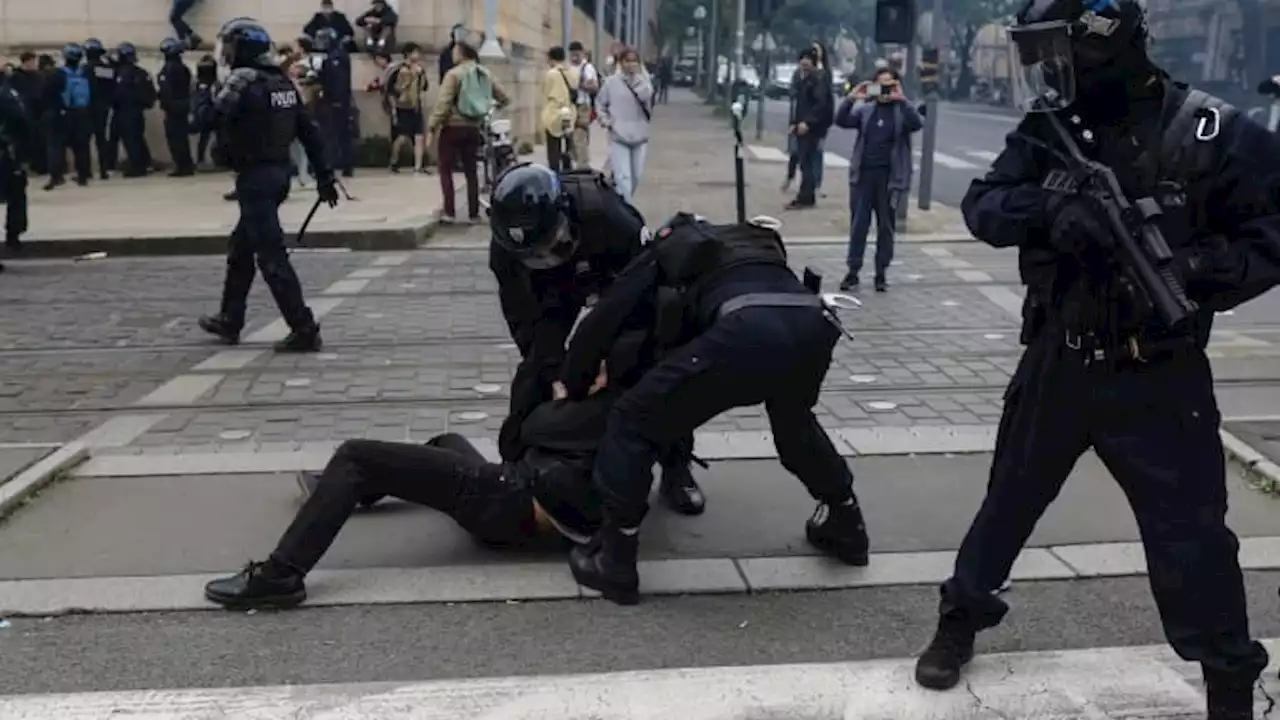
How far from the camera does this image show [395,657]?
158 inches

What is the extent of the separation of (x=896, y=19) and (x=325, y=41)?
22.8 feet

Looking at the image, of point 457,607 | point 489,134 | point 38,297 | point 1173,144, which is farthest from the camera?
point 489,134

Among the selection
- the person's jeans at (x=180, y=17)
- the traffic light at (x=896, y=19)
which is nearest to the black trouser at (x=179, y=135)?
the person's jeans at (x=180, y=17)

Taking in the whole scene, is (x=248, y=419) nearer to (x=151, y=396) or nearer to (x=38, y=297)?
(x=151, y=396)

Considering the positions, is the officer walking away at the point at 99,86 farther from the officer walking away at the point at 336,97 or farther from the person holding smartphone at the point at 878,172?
the person holding smartphone at the point at 878,172

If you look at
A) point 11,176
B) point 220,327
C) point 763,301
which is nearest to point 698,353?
point 763,301

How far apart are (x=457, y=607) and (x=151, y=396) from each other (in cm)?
338

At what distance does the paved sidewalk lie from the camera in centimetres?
1232

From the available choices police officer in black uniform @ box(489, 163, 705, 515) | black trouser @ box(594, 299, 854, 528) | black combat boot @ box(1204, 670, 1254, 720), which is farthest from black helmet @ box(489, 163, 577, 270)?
black combat boot @ box(1204, 670, 1254, 720)

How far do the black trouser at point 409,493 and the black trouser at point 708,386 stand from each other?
1.41 ft

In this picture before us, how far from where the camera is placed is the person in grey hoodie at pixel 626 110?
13.8 m

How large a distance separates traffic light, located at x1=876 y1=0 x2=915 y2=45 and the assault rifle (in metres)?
12.0

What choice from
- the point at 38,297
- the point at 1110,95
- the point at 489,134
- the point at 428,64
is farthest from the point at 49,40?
the point at 1110,95

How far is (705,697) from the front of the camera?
3.74 meters
